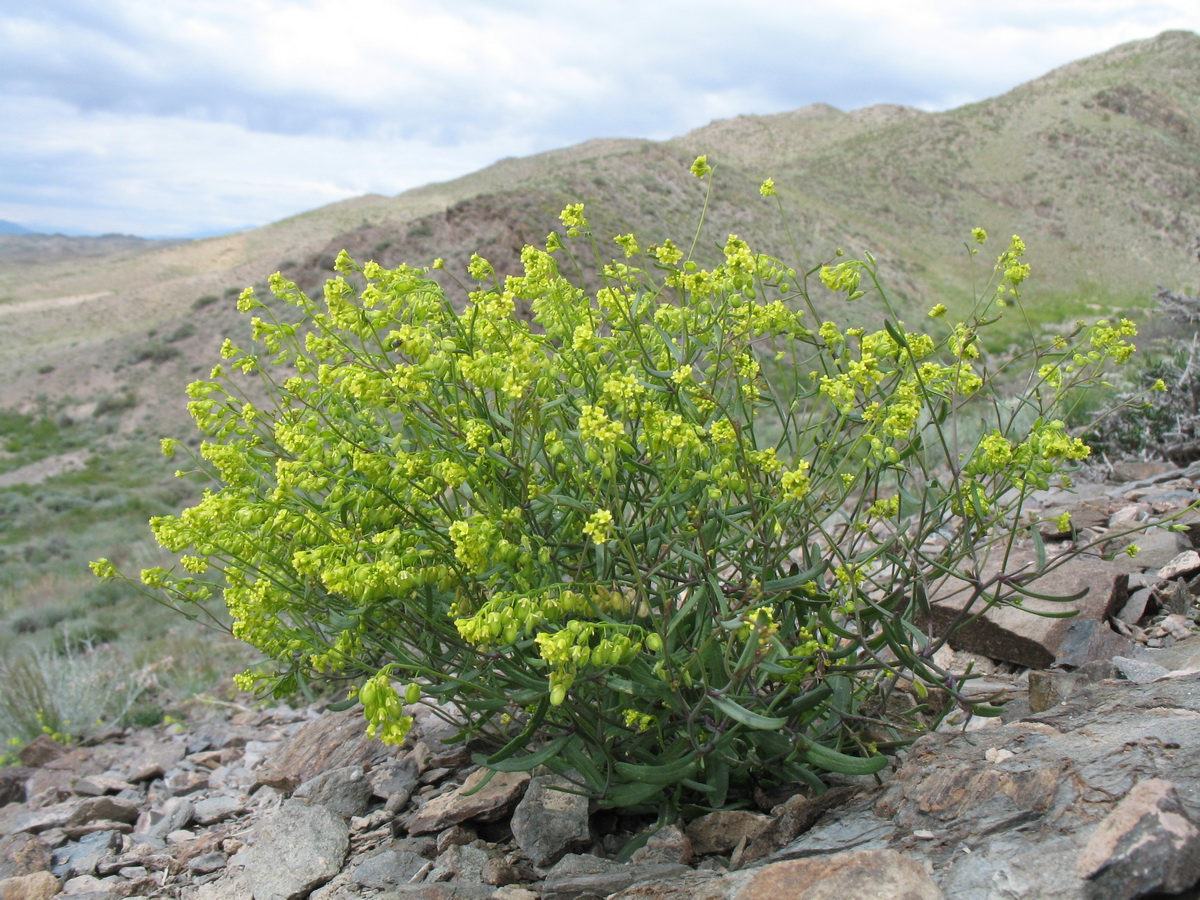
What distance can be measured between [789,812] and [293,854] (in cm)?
175

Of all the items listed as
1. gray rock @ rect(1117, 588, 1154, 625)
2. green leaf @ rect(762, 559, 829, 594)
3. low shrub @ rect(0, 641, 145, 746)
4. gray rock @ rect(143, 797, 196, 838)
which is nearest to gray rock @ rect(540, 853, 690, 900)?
green leaf @ rect(762, 559, 829, 594)

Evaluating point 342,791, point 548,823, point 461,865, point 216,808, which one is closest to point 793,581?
point 548,823

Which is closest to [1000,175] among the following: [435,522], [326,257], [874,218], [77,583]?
[874,218]

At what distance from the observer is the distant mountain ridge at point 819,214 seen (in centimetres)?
2866

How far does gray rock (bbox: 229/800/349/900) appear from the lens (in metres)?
2.85

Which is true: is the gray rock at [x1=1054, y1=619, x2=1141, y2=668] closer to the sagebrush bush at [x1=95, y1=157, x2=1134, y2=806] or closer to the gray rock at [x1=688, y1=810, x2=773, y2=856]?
the sagebrush bush at [x1=95, y1=157, x2=1134, y2=806]

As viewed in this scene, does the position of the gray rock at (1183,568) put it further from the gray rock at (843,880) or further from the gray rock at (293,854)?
the gray rock at (293,854)

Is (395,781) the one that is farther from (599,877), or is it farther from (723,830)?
(723,830)

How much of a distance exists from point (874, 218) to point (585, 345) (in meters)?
46.8

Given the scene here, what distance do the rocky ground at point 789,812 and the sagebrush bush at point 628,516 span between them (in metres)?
0.20

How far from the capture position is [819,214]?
38719 mm

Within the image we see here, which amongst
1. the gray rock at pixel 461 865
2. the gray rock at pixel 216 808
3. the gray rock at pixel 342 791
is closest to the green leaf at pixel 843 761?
the gray rock at pixel 461 865

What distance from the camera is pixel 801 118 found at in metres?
76.3

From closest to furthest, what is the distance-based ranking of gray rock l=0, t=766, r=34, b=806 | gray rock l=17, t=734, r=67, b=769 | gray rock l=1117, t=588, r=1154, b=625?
gray rock l=1117, t=588, r=1154, b=625
gray rock l=0, t=766, r=34, b=806
gray rock l=17, t=734, r=67, b=769
